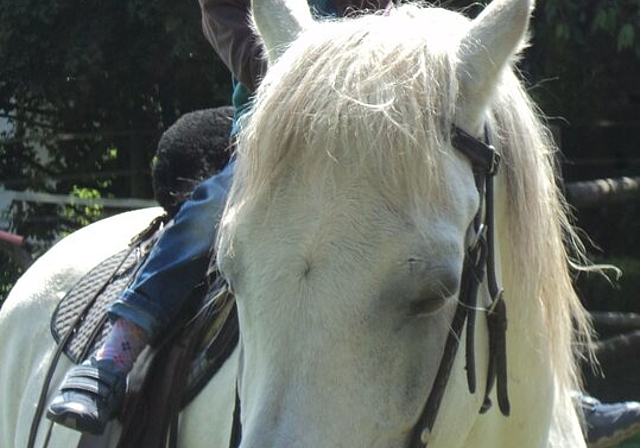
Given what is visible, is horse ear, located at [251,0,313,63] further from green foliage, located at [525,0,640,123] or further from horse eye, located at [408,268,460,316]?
green foliage, located at [525,0,640,123]

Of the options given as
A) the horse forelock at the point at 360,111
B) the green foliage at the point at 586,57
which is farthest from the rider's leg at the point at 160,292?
the green foliage at the point at 586,57

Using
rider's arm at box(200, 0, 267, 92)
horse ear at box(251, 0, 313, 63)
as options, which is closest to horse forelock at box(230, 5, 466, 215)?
horse ear at box(251, 0, 313, 63)

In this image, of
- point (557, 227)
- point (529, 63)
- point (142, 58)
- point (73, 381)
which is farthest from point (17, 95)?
point (557, 227)

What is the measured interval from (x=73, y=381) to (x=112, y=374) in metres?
0.10

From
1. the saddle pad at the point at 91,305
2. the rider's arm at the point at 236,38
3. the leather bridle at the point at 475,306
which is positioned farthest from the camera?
the saddle pad at the point at 91,305

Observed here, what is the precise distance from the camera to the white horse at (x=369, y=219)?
179cm

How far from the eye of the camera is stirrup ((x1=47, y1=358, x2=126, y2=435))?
105 inches

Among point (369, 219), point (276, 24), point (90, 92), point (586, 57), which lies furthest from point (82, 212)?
point (369, 219)

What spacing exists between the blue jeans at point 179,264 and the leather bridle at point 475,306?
0.67 m

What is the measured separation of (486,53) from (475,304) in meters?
0.43

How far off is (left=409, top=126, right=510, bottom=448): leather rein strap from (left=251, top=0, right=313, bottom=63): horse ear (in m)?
0.39

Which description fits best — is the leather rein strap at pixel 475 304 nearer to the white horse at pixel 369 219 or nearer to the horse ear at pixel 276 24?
the white horse at pixel 369 219

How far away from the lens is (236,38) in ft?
8.90

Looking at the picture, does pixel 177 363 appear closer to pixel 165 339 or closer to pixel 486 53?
pixel 165 339
